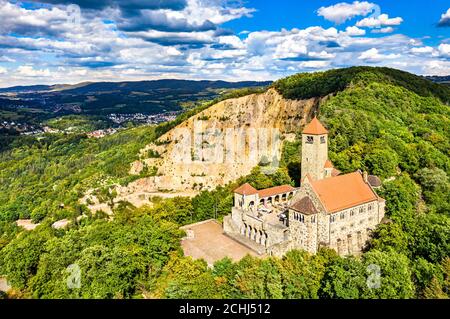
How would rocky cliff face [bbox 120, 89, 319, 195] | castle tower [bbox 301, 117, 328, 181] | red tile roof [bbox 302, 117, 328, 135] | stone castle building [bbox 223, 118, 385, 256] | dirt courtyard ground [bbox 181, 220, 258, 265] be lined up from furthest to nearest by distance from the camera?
rocky cliff face [bbox 120, 89, 319, 195] < castle tower [bbox 301, 117, 328, 181] < red tile roof [bbox 302, 117, 328, 135] < dirt courtyard ground [bbox 181, 220, 258, 265] < stone castle building [bbox 223, 118, 385, 256]

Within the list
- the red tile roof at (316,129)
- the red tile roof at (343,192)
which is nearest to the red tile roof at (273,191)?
the red tile roof at (316,129)

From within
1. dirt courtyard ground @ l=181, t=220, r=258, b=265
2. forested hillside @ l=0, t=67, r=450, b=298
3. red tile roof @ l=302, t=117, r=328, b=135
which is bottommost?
dirt courtyard ground @ l=181, t=220, r=258, b=265

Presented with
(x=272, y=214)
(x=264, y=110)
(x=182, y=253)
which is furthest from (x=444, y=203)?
(x=264, y=110)

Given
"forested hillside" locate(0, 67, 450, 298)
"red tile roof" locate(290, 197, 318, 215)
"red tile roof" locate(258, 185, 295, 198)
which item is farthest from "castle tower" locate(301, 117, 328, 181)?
"red tile roof" locate(290, 197, 318, 215)

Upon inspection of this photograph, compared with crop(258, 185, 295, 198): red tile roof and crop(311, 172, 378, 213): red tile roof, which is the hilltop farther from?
crop(311, 172, 378, 213): red tile roof

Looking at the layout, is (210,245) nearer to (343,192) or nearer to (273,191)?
(273,191)

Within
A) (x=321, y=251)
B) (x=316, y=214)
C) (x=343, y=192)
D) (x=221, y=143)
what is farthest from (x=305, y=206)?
(x=221, y=143)

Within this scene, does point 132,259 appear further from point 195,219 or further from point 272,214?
point 195,219
